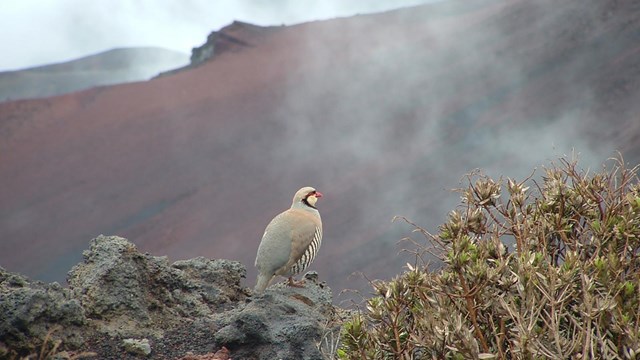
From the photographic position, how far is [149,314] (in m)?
6.12

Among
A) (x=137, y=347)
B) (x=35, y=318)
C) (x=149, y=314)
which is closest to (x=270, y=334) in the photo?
(x=137, y=347)

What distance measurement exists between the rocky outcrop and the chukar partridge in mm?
247

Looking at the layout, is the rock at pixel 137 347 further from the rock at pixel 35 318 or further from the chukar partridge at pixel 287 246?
the chukar partridge at pixel 287 246

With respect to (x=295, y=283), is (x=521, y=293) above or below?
below

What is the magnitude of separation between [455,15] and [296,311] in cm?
1904

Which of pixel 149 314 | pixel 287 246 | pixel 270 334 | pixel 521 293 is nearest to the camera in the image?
pixel 521 293

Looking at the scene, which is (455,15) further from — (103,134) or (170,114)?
(103,134)

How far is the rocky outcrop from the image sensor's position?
195 inches

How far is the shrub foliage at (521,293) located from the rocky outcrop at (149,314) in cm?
142

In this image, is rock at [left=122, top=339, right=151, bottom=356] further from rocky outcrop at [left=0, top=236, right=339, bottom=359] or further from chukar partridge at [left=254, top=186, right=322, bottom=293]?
chukar partridge at [left=254, top=186, right=322, bottom=293]

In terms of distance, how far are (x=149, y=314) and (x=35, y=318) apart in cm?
132

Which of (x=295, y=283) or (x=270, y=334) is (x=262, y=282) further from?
(x=270, y=334)

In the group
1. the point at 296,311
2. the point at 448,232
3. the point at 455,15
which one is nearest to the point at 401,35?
the point at 455,15


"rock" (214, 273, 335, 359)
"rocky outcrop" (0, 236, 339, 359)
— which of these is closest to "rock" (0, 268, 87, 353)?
"rocky outcrop" (0, 236, 339, 359)
